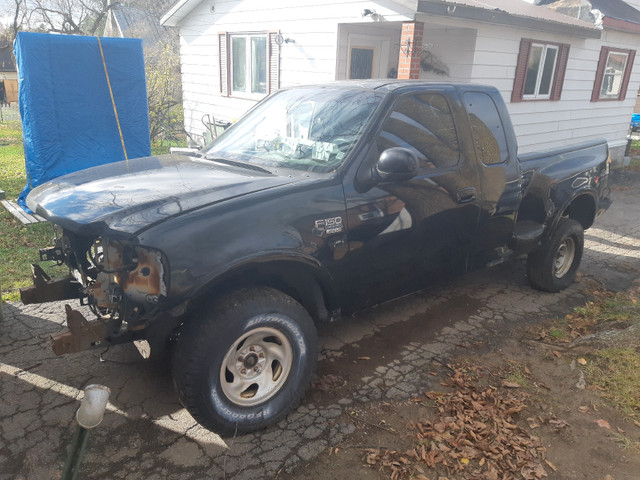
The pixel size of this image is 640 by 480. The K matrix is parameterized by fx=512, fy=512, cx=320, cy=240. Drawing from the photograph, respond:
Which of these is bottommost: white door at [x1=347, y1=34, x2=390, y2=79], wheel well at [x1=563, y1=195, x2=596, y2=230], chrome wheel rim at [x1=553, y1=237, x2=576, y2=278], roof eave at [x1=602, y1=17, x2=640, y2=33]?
chrome wheel rim at [x1=553, y1=237, x2=576, y2=278]

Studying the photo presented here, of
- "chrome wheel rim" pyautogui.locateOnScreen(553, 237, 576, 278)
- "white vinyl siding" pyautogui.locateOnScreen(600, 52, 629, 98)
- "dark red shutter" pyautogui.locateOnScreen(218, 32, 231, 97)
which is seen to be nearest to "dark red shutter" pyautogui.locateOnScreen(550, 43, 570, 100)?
"white vinyl siding" pyautogui.locateOnScreen(600, 52, 629, 98)

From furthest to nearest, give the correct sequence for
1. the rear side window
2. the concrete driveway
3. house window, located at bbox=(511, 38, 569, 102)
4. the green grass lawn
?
house window, located at bbox=(511, 38, 569, 102), the green grass lawn, the rear side window, the concrete driveway

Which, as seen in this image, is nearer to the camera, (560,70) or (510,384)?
(510,384)

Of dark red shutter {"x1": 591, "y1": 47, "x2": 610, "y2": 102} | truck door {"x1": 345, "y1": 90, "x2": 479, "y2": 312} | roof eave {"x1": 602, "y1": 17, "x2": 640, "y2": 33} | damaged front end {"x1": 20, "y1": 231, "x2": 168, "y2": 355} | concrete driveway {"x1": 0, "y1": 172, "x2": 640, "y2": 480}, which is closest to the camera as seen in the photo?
damaged front end {"x1": 20, "y1": 231, "x2": 168, "y2": 355}

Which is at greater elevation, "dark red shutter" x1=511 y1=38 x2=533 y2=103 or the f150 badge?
"dark red shutter" x1=511 y1=38 x2=533 y2=103

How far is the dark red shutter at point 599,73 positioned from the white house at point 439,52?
3 centimetres

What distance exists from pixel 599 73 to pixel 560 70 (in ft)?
6.94

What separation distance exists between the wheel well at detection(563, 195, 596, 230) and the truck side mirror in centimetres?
301

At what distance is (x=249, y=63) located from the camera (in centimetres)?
1191

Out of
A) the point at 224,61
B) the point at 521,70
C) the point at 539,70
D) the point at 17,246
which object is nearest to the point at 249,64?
the point at 224,61

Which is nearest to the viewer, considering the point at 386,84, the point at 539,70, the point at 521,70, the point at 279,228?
the point at 279,228

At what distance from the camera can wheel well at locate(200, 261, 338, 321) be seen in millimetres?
3021

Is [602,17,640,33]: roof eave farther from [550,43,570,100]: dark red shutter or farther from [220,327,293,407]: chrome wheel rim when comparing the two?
[220,327,293,407]: chrome wheel rim

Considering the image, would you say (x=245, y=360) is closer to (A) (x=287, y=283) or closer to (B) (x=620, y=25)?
(A) (x=287, y=283)
